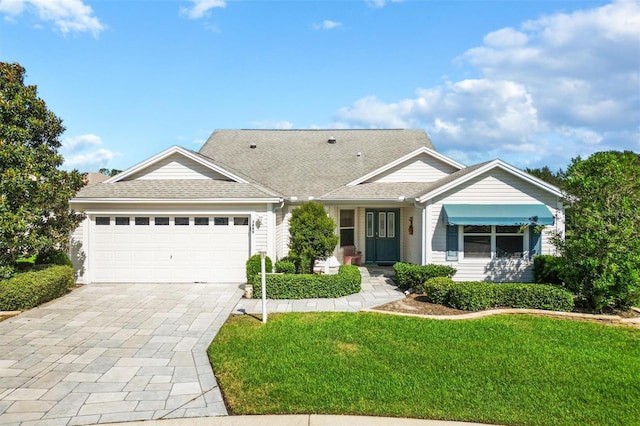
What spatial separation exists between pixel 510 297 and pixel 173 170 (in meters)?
12.5

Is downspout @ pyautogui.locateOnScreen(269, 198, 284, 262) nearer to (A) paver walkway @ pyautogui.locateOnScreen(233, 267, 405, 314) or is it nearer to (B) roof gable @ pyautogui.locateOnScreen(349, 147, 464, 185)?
(A) paver walkway @ pyautogui.locateOnScreen(233, 267, 405, 314)

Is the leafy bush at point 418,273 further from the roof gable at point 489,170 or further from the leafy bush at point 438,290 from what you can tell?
the roof gable at point 489,170

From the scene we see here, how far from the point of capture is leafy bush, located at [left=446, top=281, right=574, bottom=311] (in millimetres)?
9648

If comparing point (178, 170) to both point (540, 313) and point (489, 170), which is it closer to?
point (489, 170)

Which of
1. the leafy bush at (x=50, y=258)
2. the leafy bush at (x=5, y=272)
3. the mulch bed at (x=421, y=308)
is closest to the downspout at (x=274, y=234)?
the mulch bed at (x=421, y=308)

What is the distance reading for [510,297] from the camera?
9930mm

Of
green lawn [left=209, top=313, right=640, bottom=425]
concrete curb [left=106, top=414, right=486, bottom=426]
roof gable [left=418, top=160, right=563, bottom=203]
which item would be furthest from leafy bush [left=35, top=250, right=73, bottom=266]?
roof gable [left=418, top=160, right=563, bottom=203]

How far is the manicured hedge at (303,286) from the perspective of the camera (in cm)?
1113

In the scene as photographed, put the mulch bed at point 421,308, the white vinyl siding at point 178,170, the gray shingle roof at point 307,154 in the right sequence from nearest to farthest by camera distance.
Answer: the mulch bed at point 421,308 < the white vinyl siding at point 178,170 < the gray shingle roof at point 307,154

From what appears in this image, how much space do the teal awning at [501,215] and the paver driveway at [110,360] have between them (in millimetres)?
7696

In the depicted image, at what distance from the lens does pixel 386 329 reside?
8.24 meters

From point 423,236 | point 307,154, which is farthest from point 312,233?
point 307,154

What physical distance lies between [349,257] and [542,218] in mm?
7672

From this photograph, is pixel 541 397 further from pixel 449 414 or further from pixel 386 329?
pixel 386 329
